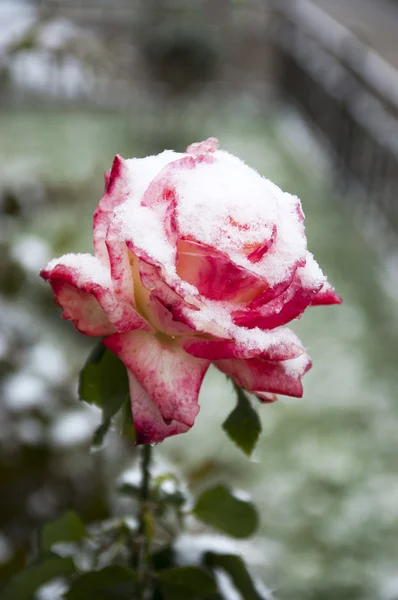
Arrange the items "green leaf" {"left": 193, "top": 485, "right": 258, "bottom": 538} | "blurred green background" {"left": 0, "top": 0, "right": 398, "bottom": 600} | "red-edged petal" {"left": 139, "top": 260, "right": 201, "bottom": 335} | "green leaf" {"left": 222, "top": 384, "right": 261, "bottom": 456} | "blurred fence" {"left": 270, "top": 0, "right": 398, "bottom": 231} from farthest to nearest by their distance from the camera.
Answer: "blurred fence" {"left": 270, "top": 0, "right": 398, "bottom": 231}, "blurred green background" {"left": 0, "top": 0, "right": 398, "bottom": 600}, "green leaf" {"left": 193, "top": 485, "right": 258, "bottom": 538}, "green leaf" {"left": 222, "top": 384, "right": 261, "bottom": 456}, "red-edged petal" {"left": 139, "top": 260, "right": 201, "bottom": 335}

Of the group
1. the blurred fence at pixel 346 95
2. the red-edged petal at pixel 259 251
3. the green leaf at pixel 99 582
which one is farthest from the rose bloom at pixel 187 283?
the blurred fence at pixel 346 95

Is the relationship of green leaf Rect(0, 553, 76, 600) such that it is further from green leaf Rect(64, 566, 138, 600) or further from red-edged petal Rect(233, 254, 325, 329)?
red-edged petal Rect(233, 254, 325, 329)

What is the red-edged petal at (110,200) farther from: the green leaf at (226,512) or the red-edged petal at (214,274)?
the green leaf at (226,512)

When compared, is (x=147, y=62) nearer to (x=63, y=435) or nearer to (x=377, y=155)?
(x=377, y=155)

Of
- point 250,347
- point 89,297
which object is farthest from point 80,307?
point 250,347

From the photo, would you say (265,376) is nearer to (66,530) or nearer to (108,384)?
(108,384)

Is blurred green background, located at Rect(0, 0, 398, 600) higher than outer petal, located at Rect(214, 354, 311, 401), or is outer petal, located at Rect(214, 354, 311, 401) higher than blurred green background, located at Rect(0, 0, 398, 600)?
outer petal, located at Rect(214, 354, 311, 401)

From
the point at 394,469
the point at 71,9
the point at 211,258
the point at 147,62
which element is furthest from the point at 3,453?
the point at 71,9

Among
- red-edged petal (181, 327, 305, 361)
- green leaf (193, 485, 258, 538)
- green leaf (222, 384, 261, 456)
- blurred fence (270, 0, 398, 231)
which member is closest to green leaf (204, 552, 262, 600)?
green leaf (193, 485, 258, 538)
